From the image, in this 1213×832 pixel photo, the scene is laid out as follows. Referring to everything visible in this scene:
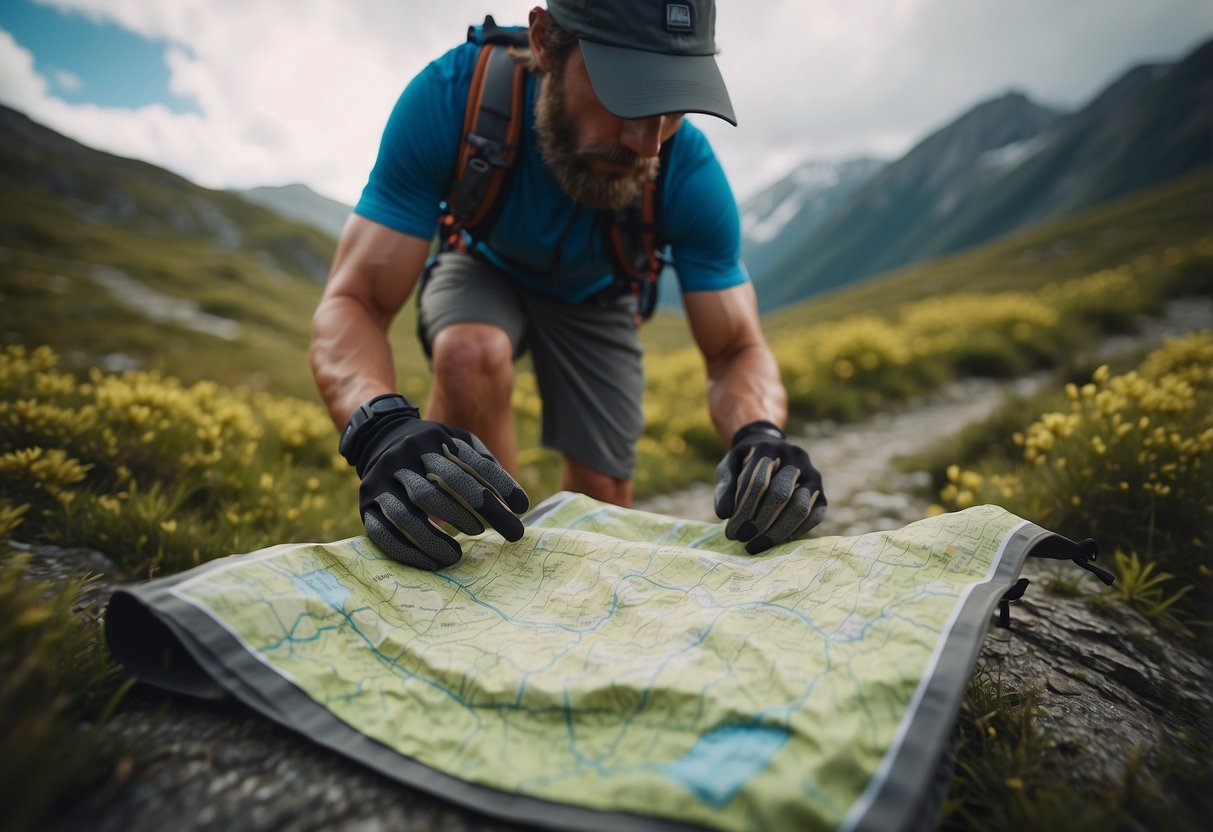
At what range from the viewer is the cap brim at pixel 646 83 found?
2.51 metres

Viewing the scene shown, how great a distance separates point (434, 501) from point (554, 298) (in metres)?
2.17

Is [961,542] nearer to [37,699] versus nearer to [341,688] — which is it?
[341,688]

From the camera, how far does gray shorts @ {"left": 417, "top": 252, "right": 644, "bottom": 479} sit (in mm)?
3732

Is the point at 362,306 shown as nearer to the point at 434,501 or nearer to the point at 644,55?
the point at 434,501

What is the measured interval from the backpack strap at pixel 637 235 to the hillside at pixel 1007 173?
141 m

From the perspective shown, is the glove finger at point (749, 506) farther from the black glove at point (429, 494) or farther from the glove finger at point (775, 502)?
the black glove at point (429, 494)

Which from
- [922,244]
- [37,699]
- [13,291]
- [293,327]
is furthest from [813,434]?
[922,244]

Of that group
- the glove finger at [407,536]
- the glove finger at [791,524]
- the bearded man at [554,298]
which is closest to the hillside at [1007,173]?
the bearded man at [554,298]

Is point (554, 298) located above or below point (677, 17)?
below

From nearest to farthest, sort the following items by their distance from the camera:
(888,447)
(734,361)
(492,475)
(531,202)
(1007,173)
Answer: (492,475) < (531,202) < (734,361) < (888,447) < (1007,173)

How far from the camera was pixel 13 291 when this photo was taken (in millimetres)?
14352

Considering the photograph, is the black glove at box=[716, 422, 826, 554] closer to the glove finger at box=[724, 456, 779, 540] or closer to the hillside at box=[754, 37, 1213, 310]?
the glove finger at box=[724, 456, 779, 540]

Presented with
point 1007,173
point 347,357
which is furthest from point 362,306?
point 1007,173

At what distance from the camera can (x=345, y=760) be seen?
136 centimetres
